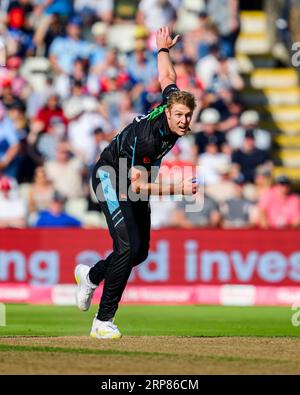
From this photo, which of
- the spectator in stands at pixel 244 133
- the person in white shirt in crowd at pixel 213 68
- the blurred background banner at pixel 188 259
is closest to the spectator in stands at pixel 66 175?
the blurred background banner at pixel 188 259

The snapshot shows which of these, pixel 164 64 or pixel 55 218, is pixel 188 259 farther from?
pixel 164 64

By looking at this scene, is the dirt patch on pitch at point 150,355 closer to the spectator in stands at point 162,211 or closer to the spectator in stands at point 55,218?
the spectator in stands at point 55,218

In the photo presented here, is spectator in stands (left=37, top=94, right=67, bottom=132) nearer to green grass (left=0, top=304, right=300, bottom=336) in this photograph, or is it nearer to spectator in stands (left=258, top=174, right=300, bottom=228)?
spectator in stands (left=258, top=174, right=300, bottom=228)

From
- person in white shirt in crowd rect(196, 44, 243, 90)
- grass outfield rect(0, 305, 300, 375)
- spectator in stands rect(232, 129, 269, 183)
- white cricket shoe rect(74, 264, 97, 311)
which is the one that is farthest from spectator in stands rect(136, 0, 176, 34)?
white cricket shoe rect(74, 264, 97, 311)

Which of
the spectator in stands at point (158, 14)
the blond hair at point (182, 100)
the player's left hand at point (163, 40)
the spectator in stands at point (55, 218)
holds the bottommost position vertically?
the spectator in stands at point (55, 218)

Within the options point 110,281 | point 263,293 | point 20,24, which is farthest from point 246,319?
point 20,24

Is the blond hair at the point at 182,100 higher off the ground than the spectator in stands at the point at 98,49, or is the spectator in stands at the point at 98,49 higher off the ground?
the spectator in stands at the point at 98,49

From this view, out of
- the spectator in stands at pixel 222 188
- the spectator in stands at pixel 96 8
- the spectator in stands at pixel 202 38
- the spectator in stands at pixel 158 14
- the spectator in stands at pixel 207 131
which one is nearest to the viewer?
the spectator in stands at pixel 222 188

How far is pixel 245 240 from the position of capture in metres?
16.4

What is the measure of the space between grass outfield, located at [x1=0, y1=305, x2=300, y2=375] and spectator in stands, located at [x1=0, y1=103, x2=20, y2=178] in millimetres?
4112

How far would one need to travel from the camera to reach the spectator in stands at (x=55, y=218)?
17.1 meters

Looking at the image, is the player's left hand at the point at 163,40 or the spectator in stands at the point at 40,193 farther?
the spectator in stands at the point at 40,193

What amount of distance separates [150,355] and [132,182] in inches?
59.2
